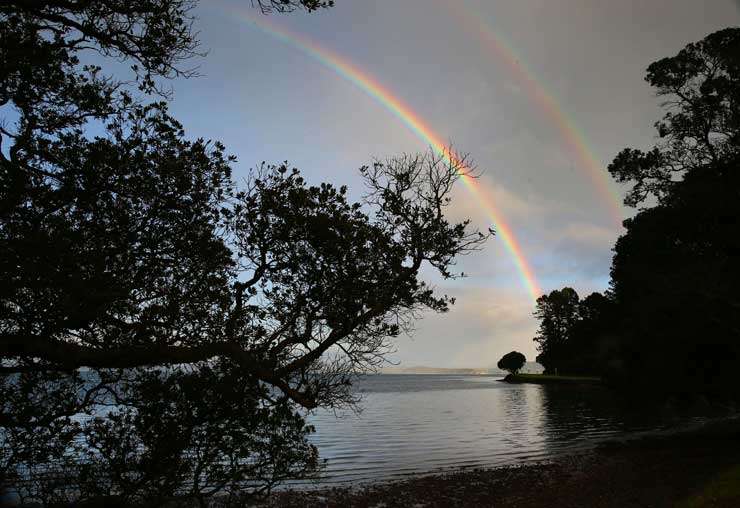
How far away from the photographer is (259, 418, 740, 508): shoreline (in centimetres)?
1564

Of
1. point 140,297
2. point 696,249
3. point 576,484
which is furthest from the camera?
point 696,249

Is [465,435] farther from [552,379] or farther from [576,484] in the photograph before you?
[552,379]

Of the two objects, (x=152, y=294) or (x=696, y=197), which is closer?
(x=152, y=294)

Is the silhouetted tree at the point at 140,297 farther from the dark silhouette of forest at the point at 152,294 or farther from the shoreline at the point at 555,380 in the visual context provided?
the shoreline at the point at 555,380

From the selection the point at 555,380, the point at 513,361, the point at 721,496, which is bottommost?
the point at 721,496

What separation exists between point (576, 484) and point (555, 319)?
128639 millimetres

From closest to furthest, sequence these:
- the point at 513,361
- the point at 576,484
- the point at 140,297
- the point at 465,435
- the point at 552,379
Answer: the point at 140,297
the point at 576,484
the point at 465,435
the point at 552,379
the point at 513,361

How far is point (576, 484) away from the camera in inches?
742

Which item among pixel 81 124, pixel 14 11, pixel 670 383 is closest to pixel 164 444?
pixel 81 124

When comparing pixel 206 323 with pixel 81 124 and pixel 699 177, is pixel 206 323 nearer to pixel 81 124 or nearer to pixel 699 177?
pixel 81 124

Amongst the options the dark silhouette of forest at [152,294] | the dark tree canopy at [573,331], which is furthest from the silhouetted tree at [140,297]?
the dark tree canopy at [573,331]

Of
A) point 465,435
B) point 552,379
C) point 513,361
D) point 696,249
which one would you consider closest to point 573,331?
point 552,379

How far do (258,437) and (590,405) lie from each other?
57876 millimetres

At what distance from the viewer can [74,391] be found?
869 cm
